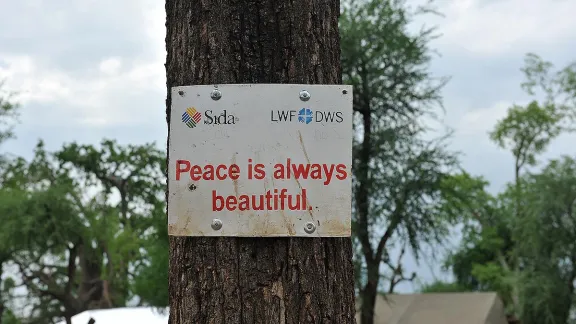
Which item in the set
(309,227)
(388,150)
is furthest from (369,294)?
(309,227)

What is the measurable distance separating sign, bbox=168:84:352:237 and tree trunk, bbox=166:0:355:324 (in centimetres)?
5

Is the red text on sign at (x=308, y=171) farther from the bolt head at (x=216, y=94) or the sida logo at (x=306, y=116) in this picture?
the bolt head at (x=216, y=94)

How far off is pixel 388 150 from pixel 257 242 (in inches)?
806

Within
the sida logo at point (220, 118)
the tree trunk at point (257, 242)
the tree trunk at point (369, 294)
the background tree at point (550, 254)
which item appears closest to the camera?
the tree trunk at point (257, 242)

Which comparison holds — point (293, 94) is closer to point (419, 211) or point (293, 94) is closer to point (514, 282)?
point (419, 211)

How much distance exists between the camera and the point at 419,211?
23.0 m

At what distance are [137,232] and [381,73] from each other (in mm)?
14050

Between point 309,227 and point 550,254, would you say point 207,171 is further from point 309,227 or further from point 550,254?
point 550,254

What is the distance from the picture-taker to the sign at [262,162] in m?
2.76

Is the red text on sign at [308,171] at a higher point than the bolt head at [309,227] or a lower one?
higher

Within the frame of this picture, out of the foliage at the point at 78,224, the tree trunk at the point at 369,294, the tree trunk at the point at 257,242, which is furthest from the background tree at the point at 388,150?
the tree trunk at the point at 257,242

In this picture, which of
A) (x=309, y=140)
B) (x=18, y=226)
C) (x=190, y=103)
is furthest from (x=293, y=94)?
(x=18, y=226)

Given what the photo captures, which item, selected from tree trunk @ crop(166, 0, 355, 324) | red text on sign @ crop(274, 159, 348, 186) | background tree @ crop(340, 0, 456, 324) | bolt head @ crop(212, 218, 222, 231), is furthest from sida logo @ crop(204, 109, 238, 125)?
background tree @ crop(340, 0, 456, 324)

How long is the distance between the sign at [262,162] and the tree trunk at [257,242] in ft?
0.17
